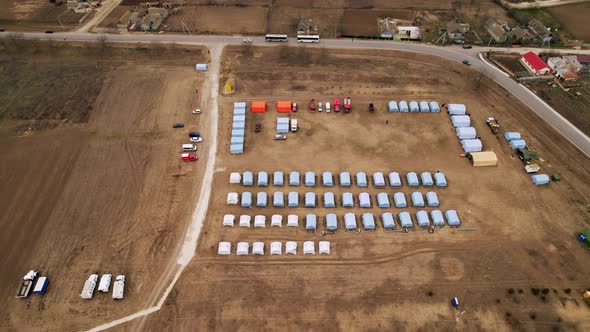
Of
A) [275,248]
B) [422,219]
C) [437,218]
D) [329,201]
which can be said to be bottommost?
[275,248]

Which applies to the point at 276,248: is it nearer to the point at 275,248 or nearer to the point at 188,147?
the point at 275,248

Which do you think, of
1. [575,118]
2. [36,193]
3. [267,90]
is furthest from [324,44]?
[36,193]

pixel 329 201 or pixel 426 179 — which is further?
pixel 426 179

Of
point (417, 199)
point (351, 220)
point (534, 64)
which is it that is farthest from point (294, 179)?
point (534, 64)

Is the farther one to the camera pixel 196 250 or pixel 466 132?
pixel 466 132

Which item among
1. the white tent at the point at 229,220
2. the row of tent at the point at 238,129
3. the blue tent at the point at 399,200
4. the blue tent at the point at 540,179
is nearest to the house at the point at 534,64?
the blue tent at the point at 540,179

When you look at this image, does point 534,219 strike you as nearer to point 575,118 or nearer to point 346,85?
point 575,118
